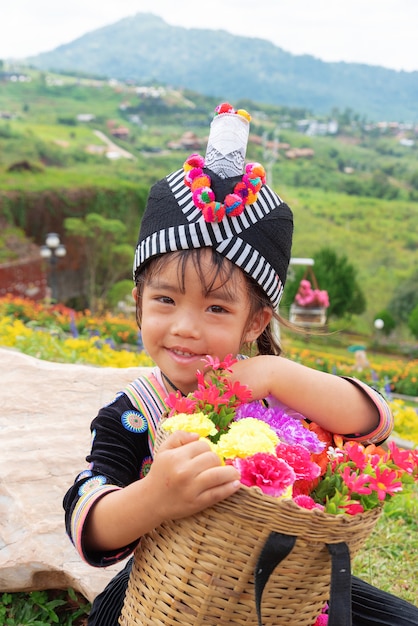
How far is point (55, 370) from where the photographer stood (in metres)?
3.13

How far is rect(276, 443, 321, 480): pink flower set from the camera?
1153 mm

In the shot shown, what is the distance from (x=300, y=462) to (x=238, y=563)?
0.19 metres

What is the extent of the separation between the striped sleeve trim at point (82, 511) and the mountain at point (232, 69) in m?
123

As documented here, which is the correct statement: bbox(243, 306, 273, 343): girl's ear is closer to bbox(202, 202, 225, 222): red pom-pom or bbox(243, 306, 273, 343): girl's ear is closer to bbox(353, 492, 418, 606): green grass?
bbox(202, 202, 225, 222): red pom-pom

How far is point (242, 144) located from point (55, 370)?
5.99 ft

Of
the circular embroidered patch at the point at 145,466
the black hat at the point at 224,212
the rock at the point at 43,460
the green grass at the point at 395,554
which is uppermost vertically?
the black hat at the point at 224,212

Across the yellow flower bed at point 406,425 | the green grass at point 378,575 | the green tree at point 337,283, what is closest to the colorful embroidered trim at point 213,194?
the green grass at point 378,575

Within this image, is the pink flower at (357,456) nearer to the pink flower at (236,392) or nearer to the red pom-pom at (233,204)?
the pink flower at (236,392)

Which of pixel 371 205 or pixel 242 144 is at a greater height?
pixel 242 144

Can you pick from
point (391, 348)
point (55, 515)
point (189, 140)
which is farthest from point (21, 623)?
point (189, 140)

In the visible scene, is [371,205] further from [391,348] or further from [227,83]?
[227,83]

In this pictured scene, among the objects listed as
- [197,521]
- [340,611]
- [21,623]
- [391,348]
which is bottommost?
[391,348]

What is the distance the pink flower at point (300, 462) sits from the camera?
115 cm

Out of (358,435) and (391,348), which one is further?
(391,348)
